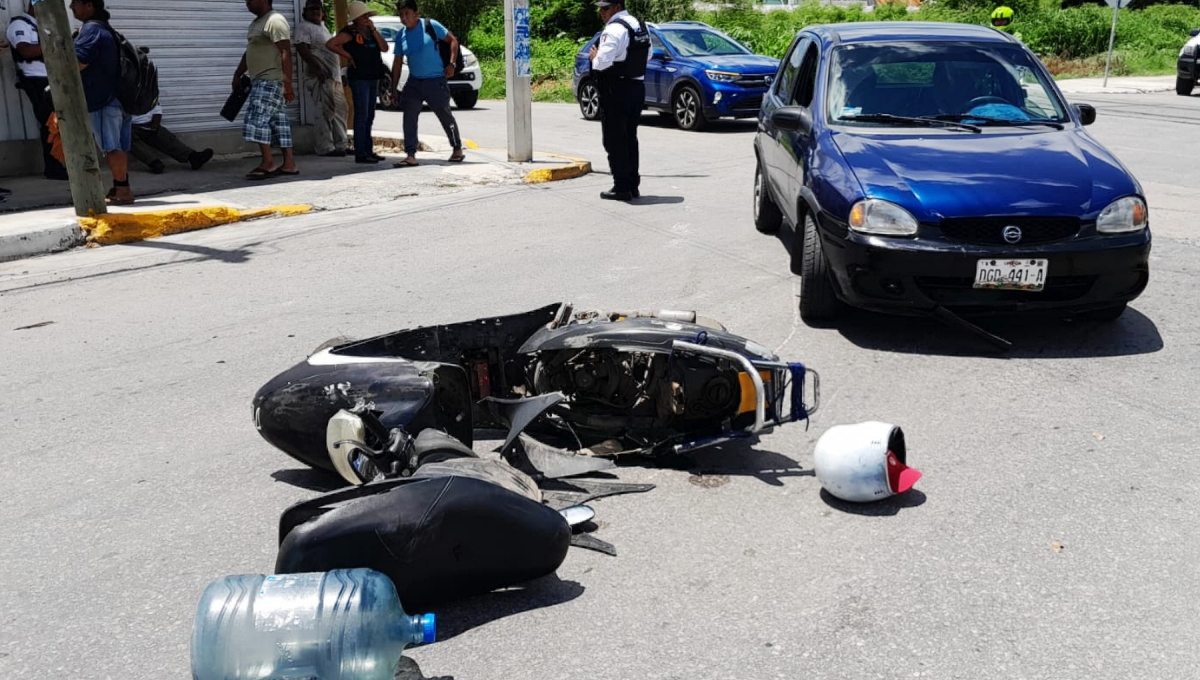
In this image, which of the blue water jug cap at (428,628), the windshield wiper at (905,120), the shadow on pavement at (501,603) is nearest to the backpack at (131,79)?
the windshield wiper at (905,120)

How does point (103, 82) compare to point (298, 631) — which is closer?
point (298, 631)

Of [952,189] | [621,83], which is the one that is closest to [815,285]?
[952,189]

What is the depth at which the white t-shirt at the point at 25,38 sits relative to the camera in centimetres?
1153

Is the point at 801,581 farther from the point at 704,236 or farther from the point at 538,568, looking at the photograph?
the point at 704,236

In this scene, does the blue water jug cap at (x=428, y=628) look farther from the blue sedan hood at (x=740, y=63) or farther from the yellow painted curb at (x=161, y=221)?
the blue sedan hood at (x=740, y=63)

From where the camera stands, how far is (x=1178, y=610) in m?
3.50

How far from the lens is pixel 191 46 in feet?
44.6

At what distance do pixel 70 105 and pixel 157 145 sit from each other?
358cm

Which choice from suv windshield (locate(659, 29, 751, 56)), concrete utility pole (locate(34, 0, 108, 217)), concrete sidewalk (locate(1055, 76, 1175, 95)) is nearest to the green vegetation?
concrete sidewalk (locate(1055, 76, 1175, 95))

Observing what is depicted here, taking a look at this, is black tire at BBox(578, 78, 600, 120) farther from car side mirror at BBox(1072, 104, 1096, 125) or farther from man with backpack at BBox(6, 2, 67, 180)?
car side mirror at BBox(1072, 104, 1096, 125)

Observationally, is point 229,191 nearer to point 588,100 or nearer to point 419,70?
point 419,70

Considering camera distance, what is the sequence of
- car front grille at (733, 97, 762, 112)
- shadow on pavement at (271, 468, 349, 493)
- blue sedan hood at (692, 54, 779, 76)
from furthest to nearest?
1. blue sedan hood at (692, 54, 779, 76)
2. car front grille at (733, 97, 762, 112)
3. shadow on pavement at (271, 468, 349, 493)

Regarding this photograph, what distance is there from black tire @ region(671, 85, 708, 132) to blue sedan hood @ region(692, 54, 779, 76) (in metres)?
0.50

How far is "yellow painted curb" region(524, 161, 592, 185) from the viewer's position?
12961 millimetres
